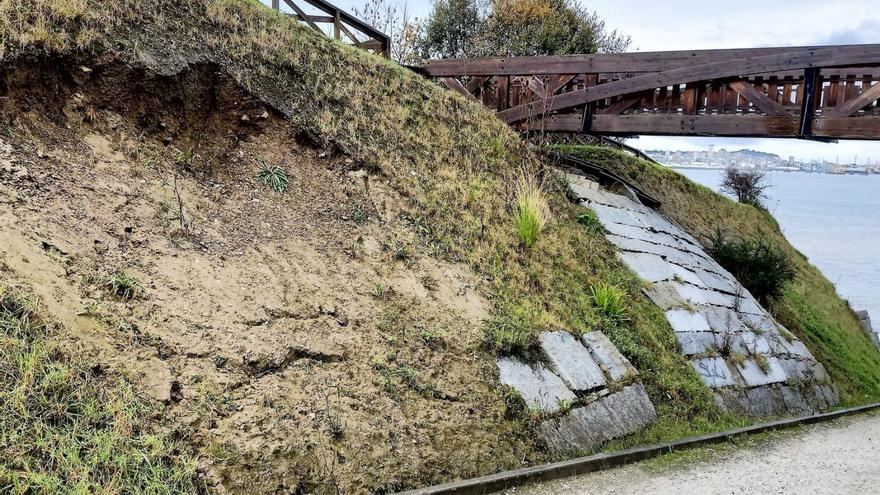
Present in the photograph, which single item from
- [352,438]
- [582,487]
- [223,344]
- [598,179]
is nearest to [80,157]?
[223,344]

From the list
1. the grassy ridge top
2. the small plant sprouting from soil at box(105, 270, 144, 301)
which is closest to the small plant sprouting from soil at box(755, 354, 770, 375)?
the grassy ridge top

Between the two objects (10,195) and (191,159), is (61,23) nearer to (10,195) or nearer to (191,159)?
(191,159)

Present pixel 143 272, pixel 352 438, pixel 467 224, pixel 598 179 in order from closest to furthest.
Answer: pixel 352 438 → pixel 143 272 → pixel 467 224 → pixel 598 179

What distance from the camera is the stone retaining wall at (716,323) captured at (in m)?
7.41

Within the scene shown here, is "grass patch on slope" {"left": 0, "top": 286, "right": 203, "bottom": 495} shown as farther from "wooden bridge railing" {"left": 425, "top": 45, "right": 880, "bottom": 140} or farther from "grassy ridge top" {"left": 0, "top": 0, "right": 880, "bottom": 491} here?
"wooden bridge railing" {"left": 425, "top": 45, "right": 880, "bottom": 140}

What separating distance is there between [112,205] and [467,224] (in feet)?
11.7

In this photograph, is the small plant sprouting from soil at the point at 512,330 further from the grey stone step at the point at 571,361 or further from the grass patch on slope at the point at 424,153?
the grey stone step at the point at 571,361

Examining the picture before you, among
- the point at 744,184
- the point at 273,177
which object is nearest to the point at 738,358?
the point at 273,177

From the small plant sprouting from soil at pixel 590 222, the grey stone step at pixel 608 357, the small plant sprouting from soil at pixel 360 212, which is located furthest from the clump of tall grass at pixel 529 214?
the small plant sprouting from soil at pixel 360 212

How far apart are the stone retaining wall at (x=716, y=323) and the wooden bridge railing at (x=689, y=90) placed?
1.69m

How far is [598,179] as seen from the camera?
11.0 metres

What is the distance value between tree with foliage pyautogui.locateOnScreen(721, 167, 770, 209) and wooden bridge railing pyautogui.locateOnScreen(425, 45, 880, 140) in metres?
12.1

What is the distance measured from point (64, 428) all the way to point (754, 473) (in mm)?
5006

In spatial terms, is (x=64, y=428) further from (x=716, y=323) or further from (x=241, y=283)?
(x=716, y=323)
